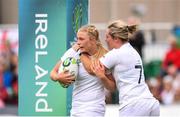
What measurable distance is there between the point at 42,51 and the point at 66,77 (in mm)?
1232

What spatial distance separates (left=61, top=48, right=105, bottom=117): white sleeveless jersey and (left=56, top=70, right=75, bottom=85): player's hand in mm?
90

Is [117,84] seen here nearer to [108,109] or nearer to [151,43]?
[108,109]

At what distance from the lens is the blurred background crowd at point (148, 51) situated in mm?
14859

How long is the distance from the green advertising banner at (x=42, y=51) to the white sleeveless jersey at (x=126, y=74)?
51.4 inches

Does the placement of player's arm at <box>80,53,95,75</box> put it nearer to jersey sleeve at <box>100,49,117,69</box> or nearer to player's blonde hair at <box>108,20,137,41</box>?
jersey sleeve at <box>100,49,117,69</box>

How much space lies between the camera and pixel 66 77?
722cm

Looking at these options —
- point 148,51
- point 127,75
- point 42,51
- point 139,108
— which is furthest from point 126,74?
point 148,51

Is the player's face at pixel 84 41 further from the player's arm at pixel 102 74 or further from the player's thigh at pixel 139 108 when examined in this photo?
the player's thigh at pixel 139 108

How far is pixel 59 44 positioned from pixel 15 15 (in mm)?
11130

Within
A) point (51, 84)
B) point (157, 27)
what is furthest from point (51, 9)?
point (157, 27)

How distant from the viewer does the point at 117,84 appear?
23.4 feet

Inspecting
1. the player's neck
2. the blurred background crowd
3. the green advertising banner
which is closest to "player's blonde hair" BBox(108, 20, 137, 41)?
the player's neck

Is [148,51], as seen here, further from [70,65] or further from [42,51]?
[70,65]

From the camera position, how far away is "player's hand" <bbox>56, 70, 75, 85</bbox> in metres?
7.17
